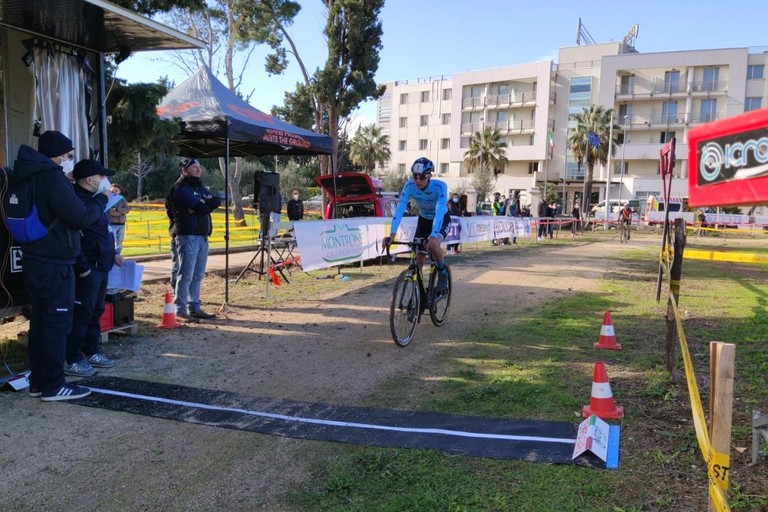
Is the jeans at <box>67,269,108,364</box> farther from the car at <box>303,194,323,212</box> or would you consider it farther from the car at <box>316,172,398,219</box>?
the car at <box>303,194,323,212</box>

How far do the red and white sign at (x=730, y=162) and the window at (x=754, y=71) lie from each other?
6809 centimetres

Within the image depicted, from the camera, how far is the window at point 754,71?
5675cm

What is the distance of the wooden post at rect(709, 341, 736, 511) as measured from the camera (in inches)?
102

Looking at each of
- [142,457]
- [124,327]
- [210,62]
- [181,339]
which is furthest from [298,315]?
[210,62]

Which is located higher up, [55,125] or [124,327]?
[55,125]

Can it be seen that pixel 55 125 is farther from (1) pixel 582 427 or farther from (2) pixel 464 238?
(2) pixel 464 238

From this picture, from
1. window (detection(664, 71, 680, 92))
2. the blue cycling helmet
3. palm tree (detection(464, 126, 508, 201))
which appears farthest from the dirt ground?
window (detection(664, 71, 680, 92))

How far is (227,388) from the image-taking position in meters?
5.08

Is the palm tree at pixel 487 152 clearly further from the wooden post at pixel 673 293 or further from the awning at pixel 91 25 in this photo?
the wooden post at pixel 673 293

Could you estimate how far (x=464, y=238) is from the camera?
1803 cm

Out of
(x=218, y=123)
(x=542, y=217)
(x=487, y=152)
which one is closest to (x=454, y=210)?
(x=542, y=217)

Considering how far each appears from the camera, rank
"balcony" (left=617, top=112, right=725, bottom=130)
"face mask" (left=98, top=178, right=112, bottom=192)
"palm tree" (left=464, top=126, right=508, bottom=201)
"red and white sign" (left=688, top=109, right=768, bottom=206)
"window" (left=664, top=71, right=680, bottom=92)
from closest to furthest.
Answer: "red and white sign" (left=688, top=109, right=768, bottom=206)
"face mask" (left=98, top=178, right=112, bottom=192)
"balcony" (left=617, top=112, right=725, bottom=130)
"window" (left=664, top=71, right=680, bottom=92)
"palm tree" (left=464, top=126, right=508, bottom=201)

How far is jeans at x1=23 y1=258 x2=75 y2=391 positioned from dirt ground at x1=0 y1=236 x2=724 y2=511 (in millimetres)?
248

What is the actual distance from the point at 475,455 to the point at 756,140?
105 inches
